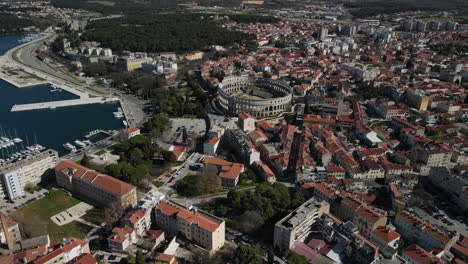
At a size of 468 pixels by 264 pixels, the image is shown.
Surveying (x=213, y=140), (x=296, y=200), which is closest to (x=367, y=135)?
(x=296, y=200)

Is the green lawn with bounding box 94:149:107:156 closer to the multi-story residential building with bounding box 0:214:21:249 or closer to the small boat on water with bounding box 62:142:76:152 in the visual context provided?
the small boat on water with bounding box 62:142:76:152

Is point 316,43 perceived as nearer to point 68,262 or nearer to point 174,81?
point 174,81

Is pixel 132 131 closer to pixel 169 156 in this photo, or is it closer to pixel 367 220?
pixel 169 156

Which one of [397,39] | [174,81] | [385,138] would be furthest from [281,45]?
[385,138]

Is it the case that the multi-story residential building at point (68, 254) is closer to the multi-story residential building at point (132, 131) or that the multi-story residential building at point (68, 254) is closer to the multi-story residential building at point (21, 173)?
the multi-story residential building at point (21, 173)

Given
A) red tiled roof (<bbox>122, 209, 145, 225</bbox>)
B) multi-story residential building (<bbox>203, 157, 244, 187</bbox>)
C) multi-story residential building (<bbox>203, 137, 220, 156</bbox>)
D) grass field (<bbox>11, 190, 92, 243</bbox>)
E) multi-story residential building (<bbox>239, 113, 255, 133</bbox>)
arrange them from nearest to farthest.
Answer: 1. red tiled roof (<bbox>122, 209, 145, 225</bbox>)
2. grass field (<bbox>11, 190, 92, 243</bbox>)
3. multi-story residential building (<bbox>203, 157, 244, 187</bbox>)
4. multi-story residential building (<bbox>203, 137, 220, 156</bbox>)
5. multi-story residential building (<bbox>239, 113, 255, 133</bbox>)

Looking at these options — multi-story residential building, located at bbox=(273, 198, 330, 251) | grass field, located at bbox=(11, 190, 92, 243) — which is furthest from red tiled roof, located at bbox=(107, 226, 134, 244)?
multi-story residential building, located at bbox=(273, 198, 330, 251)

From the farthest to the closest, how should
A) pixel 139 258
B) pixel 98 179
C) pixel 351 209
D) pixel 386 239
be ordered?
pixel 98 179, pixel 351 209, pixel 386 239, pixel 139 258
